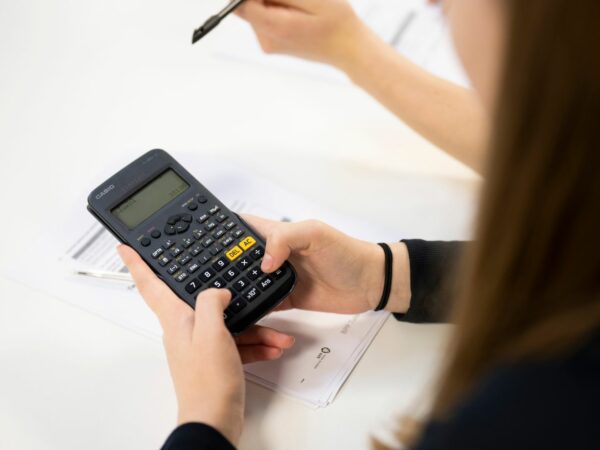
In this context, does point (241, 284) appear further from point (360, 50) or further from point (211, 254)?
point (360, 50)

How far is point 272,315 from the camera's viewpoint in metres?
0.62

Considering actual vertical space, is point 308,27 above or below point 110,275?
above

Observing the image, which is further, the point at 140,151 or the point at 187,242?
the point at 140,151

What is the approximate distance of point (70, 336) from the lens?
0.60 m

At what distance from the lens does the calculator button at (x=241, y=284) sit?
22.2 inches

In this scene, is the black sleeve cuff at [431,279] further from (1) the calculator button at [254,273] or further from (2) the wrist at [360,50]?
(2) the wrist at [360,50]

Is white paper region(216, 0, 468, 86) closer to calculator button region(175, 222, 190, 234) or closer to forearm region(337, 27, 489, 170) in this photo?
forearm region(337, 27, 489, 170)

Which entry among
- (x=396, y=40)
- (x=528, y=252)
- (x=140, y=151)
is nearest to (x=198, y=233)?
(x=140, y=151)

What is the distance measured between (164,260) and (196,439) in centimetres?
16

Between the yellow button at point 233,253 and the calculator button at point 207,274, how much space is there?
0.06 feet

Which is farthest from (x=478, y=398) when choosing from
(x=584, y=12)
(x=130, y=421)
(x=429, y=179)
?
(x=429, y=179)

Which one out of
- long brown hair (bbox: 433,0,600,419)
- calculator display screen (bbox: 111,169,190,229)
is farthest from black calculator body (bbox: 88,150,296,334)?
long brown hair (bbox: 433,0,600,419)

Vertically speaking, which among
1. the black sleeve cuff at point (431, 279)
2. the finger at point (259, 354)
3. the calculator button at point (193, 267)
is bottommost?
the black sleeve cuff at point (431, 279)

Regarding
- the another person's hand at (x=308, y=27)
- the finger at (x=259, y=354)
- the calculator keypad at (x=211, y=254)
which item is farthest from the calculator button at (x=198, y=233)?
the another person's hand at (x=308, y=27)
